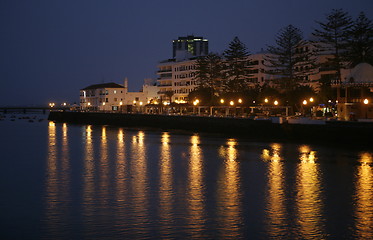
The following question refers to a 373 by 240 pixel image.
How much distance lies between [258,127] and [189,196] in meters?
29.8

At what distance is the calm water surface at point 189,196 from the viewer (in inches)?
561

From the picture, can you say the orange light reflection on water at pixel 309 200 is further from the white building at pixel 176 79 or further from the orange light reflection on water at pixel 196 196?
the white building at pixel 176 79

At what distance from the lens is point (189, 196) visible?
18.8 metres

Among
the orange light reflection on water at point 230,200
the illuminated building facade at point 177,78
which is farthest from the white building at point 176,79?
the orange light reflection on water at point 230,200

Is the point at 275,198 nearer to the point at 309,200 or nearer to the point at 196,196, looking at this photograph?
the point at 309,200

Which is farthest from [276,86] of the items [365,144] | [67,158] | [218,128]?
[67,158]

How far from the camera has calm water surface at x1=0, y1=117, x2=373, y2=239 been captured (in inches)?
561

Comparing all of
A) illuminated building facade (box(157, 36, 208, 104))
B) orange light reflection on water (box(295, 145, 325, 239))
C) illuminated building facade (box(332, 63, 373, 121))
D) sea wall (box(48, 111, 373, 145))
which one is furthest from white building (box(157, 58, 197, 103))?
orange light reflection on water (box(295, 145, 325, 239))

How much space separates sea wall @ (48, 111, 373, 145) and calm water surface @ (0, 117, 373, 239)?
393cm

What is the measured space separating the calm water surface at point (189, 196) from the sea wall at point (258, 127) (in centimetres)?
393

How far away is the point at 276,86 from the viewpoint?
68750 mm

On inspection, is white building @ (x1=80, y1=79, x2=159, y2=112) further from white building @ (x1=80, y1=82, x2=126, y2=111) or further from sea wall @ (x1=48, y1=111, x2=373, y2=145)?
sea wall @ (x1=48, y1=111, x2=373, y2=145)

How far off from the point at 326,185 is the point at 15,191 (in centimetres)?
1319

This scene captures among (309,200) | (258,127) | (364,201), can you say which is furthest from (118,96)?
(364,201)
